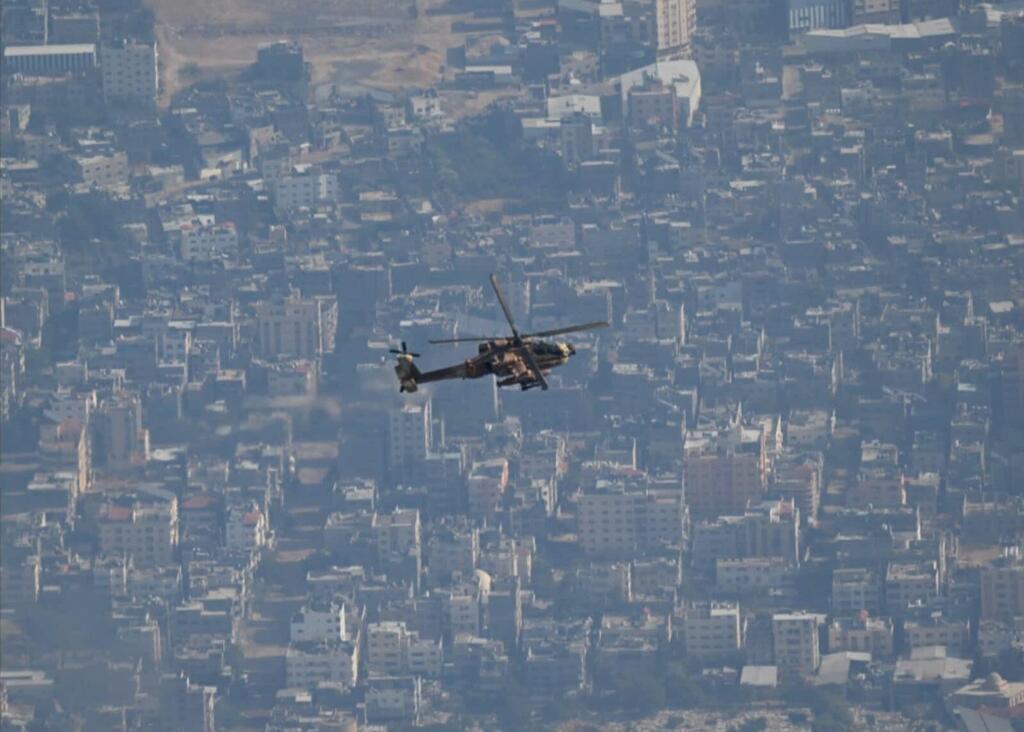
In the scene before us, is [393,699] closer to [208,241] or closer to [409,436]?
[409,436]

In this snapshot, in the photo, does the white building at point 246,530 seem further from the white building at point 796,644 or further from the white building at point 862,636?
the white building at point 862,636

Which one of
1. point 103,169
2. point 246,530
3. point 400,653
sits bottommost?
point 400,653

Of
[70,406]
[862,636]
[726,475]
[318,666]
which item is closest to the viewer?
[318,666]

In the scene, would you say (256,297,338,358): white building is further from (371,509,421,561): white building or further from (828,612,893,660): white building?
(828,612,893,660): white building

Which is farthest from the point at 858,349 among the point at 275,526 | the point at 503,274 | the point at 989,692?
the point at 989,692

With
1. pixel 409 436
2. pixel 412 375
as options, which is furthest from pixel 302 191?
pixel 412 375

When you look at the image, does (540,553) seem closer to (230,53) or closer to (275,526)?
(275,526)
